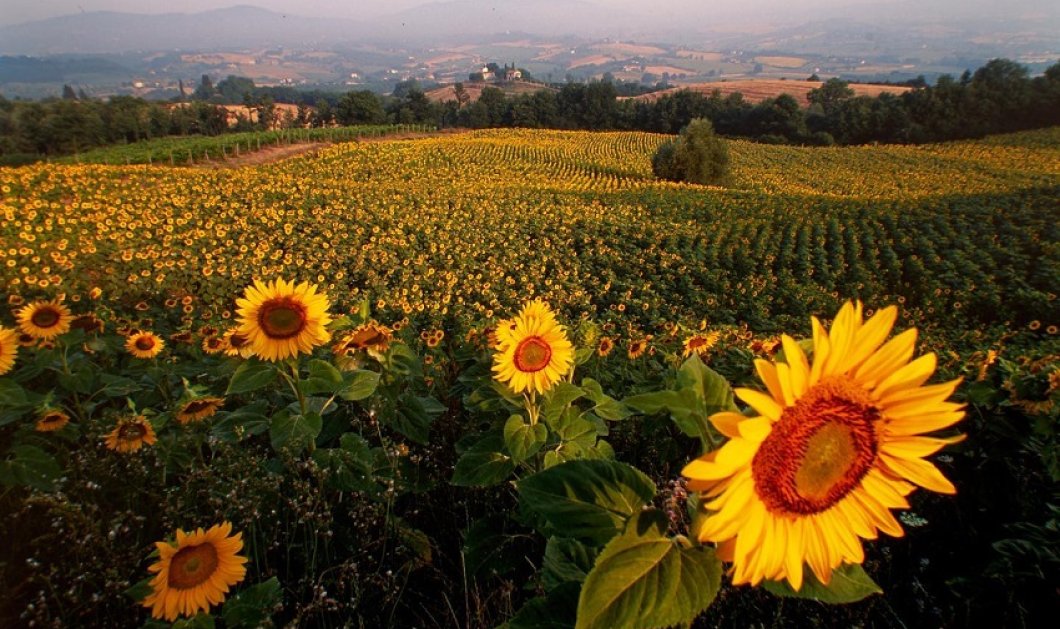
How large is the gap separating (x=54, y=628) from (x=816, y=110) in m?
77.8

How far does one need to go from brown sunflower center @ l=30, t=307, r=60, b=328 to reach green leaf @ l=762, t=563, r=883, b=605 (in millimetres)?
3568

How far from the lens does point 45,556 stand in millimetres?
1907

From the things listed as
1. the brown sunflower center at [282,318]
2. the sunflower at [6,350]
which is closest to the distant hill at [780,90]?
the brown sunflower center at [282,318]

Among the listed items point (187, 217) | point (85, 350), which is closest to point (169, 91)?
point (187, 217)

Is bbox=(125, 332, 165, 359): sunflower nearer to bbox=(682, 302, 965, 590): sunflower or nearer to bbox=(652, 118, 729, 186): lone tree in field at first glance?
bbox=(682, 302, 965, 590): sunflower

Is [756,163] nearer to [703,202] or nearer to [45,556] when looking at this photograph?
[703,202]

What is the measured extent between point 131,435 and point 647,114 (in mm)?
80723

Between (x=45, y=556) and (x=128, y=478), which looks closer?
(x=45, y=556)

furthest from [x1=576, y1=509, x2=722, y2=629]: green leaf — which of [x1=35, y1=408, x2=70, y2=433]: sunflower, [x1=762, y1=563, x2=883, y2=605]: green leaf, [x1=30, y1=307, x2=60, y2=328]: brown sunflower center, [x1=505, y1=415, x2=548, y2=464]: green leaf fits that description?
[x1=30, y1=307, x2=60, y2=328]: brown sunflower center

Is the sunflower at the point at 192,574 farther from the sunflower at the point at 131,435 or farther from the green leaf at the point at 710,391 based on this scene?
the green leaf at the point at 710,391

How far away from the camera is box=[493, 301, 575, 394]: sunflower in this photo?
1.89 m

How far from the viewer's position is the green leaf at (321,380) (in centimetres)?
191

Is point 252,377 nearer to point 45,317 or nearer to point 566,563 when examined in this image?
point 566,563

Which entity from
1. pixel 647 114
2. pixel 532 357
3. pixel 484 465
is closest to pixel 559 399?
pixel 532 357
